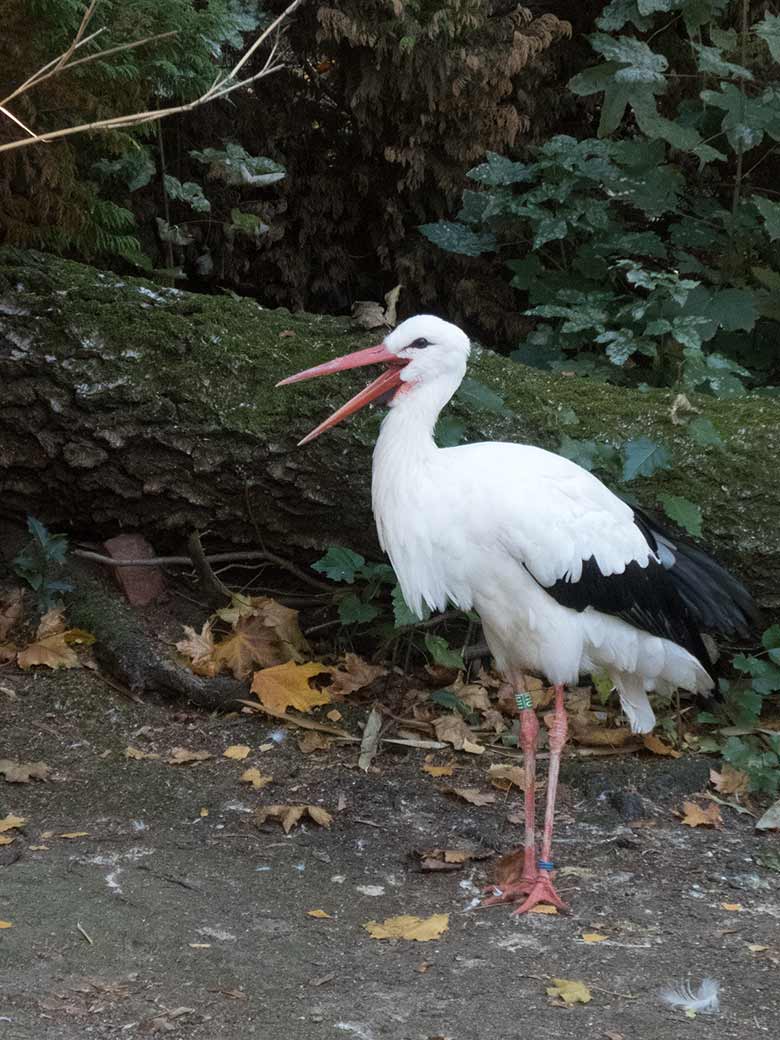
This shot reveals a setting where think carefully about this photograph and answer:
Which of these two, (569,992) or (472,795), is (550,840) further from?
(569,992)

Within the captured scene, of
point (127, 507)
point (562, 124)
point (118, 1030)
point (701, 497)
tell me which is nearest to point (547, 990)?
point (118, 1030)

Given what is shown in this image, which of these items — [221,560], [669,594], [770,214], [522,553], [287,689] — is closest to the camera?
[522,553]

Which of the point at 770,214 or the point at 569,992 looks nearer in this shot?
the point at 569,992

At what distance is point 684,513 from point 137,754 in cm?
202

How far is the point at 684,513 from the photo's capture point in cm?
448

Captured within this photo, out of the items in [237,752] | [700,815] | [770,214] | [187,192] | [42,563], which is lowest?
[700,815]

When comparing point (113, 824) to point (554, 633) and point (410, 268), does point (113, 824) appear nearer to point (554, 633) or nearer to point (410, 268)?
point (554, 633)

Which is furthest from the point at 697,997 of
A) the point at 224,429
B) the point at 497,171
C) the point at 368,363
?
the point at 497,171

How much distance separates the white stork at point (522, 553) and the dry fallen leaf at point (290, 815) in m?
0.62

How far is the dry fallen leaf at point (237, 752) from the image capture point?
4410mm

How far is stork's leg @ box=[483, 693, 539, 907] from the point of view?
3666mm

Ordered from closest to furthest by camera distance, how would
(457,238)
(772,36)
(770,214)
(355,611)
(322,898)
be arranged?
(322,898) → (355,611) → (772,36) → (770,214) → (457,238)

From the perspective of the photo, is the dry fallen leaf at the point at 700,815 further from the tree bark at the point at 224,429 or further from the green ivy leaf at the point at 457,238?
the green ivy leaf at the point at 457,238

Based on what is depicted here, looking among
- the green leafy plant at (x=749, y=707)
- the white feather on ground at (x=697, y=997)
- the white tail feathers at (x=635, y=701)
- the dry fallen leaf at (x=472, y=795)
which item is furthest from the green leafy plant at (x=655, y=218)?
the white feather on ground at (x=697, y=997)
